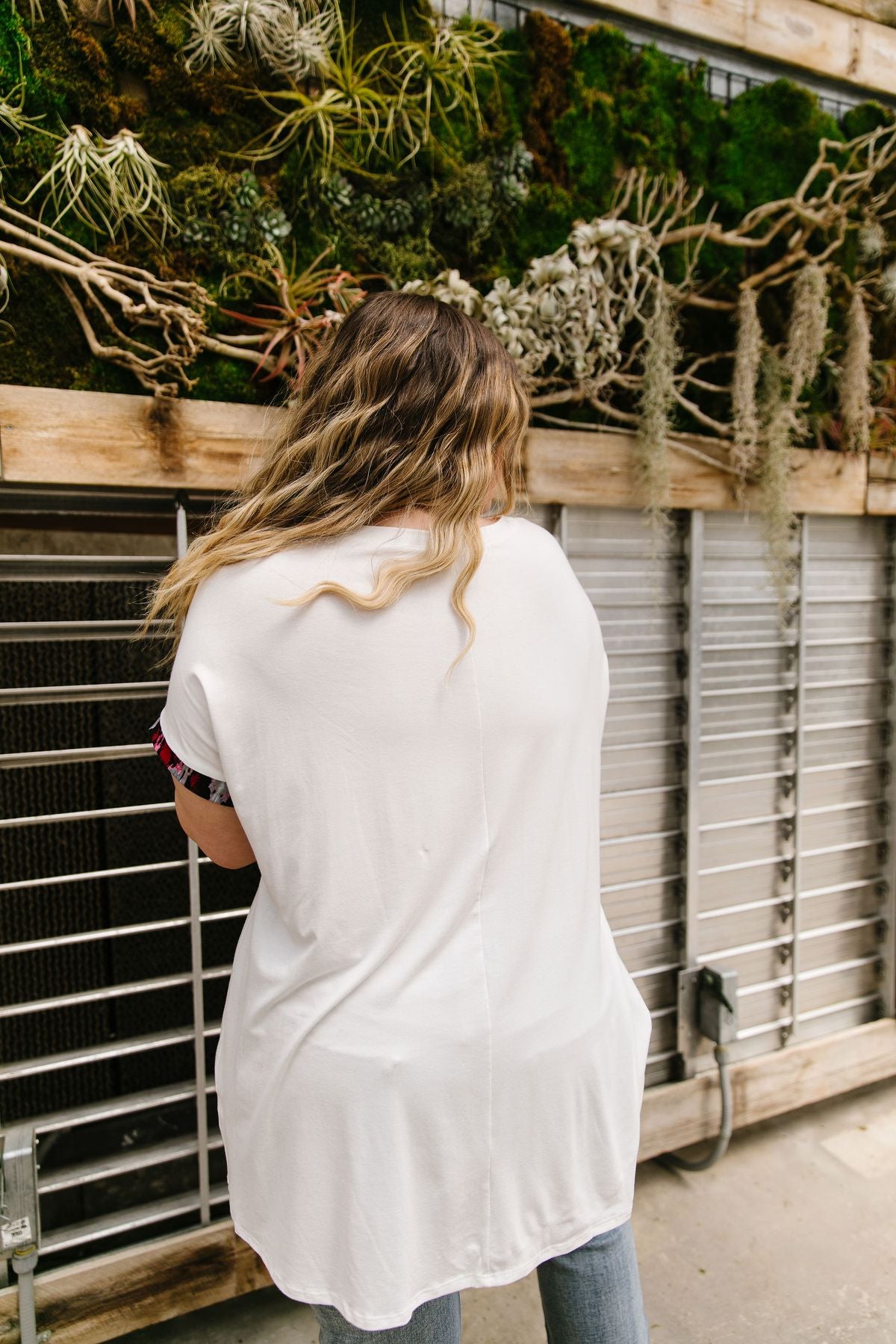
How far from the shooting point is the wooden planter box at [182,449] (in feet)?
7.03

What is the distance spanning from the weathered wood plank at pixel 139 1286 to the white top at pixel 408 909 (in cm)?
135

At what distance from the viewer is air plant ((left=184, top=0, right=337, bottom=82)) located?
2.27m

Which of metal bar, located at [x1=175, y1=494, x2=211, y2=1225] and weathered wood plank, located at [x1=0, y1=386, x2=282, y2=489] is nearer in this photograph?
weathered wood plank, located at [x1=0, y1=386, x2=282, y2=489]

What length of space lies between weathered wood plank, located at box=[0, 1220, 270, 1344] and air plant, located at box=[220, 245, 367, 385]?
2422 millimetres

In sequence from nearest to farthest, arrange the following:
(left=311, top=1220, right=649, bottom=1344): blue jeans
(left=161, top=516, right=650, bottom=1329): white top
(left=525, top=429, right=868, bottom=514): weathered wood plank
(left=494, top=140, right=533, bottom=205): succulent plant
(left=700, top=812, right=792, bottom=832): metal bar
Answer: (left=161, top=516, right=650, bottom=1329): white top, (left=311, top=1220, right=649, bottom=1344): blue jeans, (left=494, top=140, right=533, bottom=205): succulent plant, (left=525, top=429, right=868, bottom=514): weathered wood plank, (left=700, top=812, right=792, bottom=832): metal bar

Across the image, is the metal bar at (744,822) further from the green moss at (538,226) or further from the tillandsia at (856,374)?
the green moss at (538,226)

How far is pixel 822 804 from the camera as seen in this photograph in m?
3.47

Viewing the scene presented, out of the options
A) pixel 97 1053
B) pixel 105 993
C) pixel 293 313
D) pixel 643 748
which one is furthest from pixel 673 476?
pixel 97 1053

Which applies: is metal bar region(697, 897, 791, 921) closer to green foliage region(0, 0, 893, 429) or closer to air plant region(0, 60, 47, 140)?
green foliage region(0, 0, 893, 429)

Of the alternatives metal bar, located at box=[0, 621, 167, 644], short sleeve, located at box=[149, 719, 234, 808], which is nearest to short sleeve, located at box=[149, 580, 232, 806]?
short sleeve, located at box=[149, 719, 234, 808]

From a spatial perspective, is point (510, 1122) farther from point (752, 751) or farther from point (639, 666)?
point (752, 751)

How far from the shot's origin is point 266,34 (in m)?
2.32

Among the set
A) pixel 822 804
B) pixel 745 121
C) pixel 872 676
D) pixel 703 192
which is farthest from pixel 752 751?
pixel 745 121

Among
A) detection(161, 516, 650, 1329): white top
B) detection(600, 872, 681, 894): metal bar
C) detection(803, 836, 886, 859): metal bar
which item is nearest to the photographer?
detection(161, 516, 650, 1329): white top
